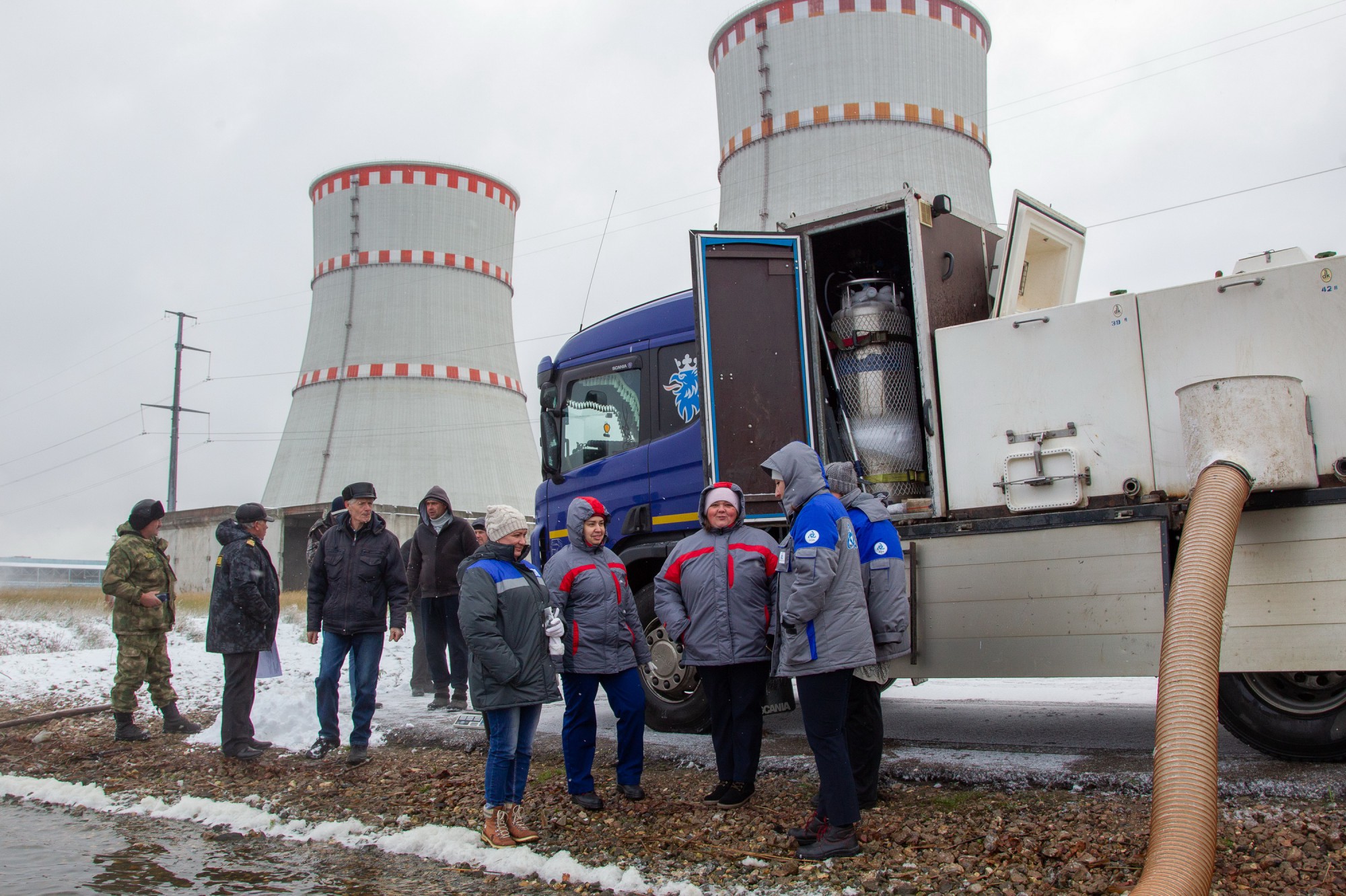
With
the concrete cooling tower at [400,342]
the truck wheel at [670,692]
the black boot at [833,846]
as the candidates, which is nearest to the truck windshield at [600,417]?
the truck wheel at [670,692]

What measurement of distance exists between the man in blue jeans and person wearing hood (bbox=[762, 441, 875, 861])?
271cm

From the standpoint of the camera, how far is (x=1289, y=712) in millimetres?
4340

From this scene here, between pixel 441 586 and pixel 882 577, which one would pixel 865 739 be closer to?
pixel 882 577

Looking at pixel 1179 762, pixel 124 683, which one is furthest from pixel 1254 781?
pixel 124 683

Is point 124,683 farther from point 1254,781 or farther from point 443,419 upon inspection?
point 443,419

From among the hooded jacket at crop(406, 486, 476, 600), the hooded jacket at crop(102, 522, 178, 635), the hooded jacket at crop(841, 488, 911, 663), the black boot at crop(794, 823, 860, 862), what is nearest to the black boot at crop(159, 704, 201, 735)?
the hooded jacket at crop(102, 522, 178, 635)

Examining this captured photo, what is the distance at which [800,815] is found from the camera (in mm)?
4047

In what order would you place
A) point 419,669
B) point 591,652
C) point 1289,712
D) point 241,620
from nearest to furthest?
point 1289,712
point 591,652
point 241,620
point 419,669

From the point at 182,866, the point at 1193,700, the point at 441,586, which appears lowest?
the point at 182,866

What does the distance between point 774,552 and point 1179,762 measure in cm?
181

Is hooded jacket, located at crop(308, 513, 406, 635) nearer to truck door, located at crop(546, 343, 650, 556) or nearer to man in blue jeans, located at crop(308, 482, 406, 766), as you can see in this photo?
man in blue jeans, located at crop(308, 482, 406, 766)

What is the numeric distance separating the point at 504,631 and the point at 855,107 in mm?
12234

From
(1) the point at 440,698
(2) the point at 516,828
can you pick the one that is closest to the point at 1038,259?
(2) the point at 516,828

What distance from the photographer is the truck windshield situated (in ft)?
21.8
